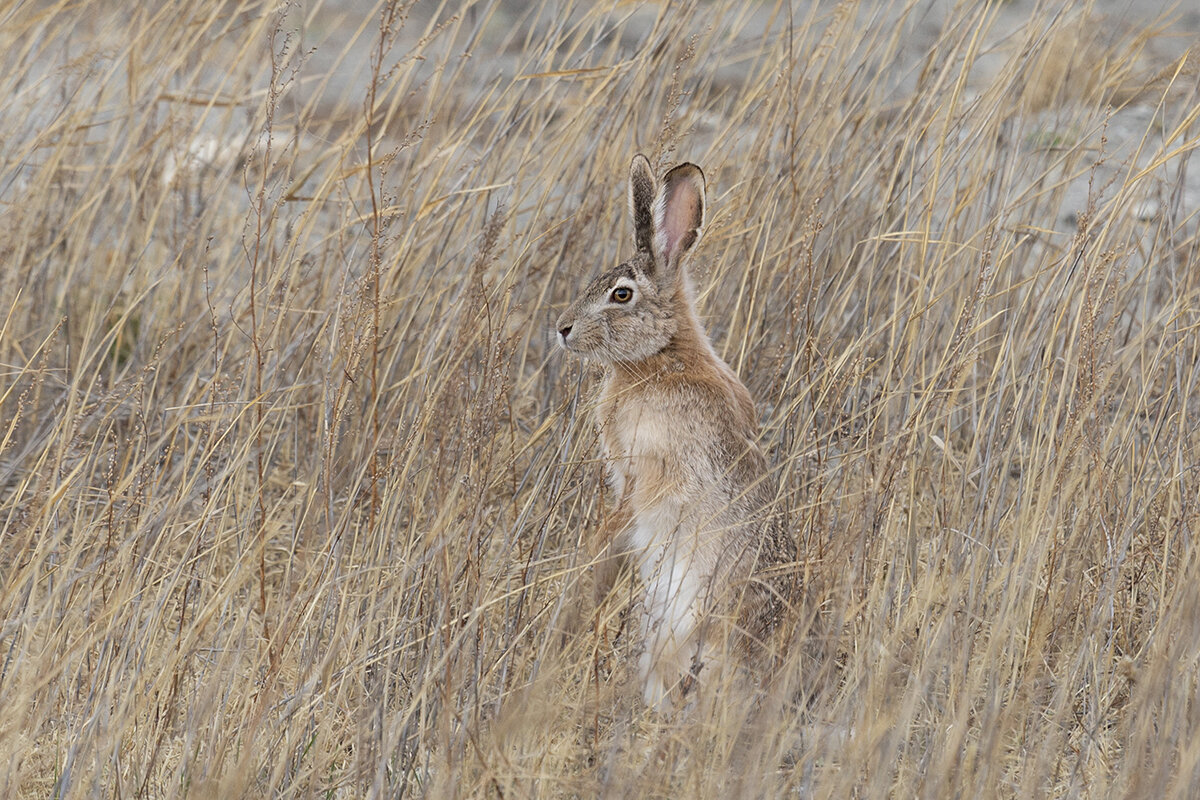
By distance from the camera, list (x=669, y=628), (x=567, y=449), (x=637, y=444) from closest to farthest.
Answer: (x=669, y=628), (x=567, y=449), (x=637, y=444)

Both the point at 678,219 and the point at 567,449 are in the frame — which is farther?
the point at 678,219

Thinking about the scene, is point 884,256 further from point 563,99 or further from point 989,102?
point 563,99

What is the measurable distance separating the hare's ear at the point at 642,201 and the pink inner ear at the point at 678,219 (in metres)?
0.03

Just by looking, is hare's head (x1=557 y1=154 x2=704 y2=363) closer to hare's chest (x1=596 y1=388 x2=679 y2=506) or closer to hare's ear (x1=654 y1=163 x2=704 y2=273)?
hare's ear (x1=654 y1=163 x2=704 y2=273)

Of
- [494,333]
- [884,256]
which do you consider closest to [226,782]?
[494,333]

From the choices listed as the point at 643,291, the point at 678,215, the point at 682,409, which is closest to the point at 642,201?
the point at 678,215

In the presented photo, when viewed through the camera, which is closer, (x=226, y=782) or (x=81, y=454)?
(x=226, y=782)

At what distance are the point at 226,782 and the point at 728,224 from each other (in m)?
2.01

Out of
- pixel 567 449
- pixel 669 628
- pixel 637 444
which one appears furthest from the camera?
pixel 637 444

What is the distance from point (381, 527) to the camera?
9.17 ft

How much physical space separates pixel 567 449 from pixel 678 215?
2.06ft

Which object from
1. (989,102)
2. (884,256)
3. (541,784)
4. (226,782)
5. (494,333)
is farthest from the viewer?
(884,256)

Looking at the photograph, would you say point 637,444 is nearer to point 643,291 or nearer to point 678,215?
point 643,291

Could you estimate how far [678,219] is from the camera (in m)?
3.20
